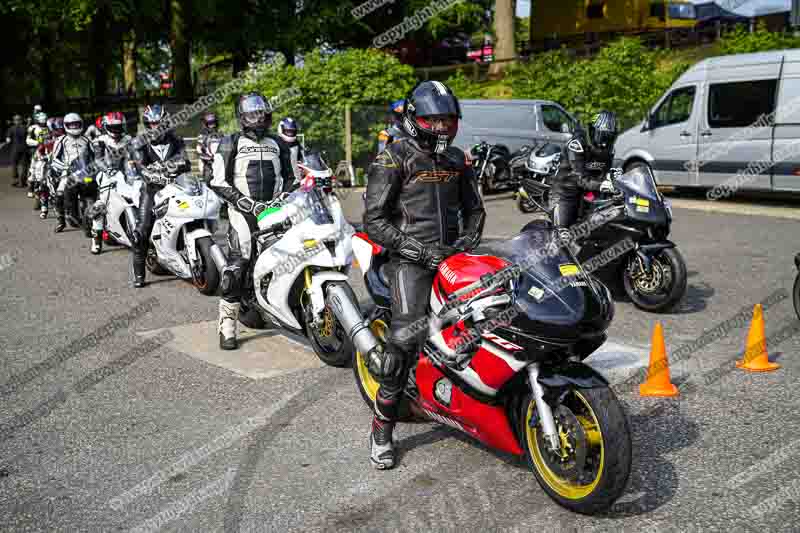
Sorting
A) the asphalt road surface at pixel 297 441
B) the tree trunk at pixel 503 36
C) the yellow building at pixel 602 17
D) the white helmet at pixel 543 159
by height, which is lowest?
the asphalt road surface at pixel 297 441

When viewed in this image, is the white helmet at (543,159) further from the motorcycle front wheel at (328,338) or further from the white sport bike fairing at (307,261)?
the motorcycle front wheel at (328,338)

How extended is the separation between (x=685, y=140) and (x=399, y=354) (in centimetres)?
1326

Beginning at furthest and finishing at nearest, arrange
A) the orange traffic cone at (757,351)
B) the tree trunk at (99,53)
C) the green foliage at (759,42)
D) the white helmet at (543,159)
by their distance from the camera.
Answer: the tree trunk at (99,53)
the green foliage at (759,42)
the white helmet at (543,159)
the orange traffic cone at (757,351)

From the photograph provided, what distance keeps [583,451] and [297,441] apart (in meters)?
1.95

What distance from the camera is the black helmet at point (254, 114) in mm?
7316

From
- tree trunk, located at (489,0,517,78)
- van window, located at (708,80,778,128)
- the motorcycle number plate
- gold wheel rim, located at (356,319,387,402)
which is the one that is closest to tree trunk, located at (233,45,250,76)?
tree trunk, located at (489,0,517,78)

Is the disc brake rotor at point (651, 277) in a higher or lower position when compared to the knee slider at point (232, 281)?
lower

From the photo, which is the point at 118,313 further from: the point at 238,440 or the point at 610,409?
the point at 610,409

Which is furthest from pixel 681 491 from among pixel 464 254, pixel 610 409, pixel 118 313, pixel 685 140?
pixel 685 140

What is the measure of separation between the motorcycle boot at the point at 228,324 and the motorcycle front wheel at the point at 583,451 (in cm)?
358

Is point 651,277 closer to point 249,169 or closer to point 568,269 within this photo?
point 249,169

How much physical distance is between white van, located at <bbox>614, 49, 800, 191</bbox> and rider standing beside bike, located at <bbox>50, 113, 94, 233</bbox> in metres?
10.3

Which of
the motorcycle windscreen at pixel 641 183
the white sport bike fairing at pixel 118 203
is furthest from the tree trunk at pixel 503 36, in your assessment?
the motorcycle windscreen at pixel 641 183

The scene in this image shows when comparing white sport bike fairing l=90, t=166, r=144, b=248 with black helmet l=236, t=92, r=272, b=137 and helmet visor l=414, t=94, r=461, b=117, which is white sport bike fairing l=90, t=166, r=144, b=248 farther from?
helmet visor l=414, t=94, r=461, b=117
